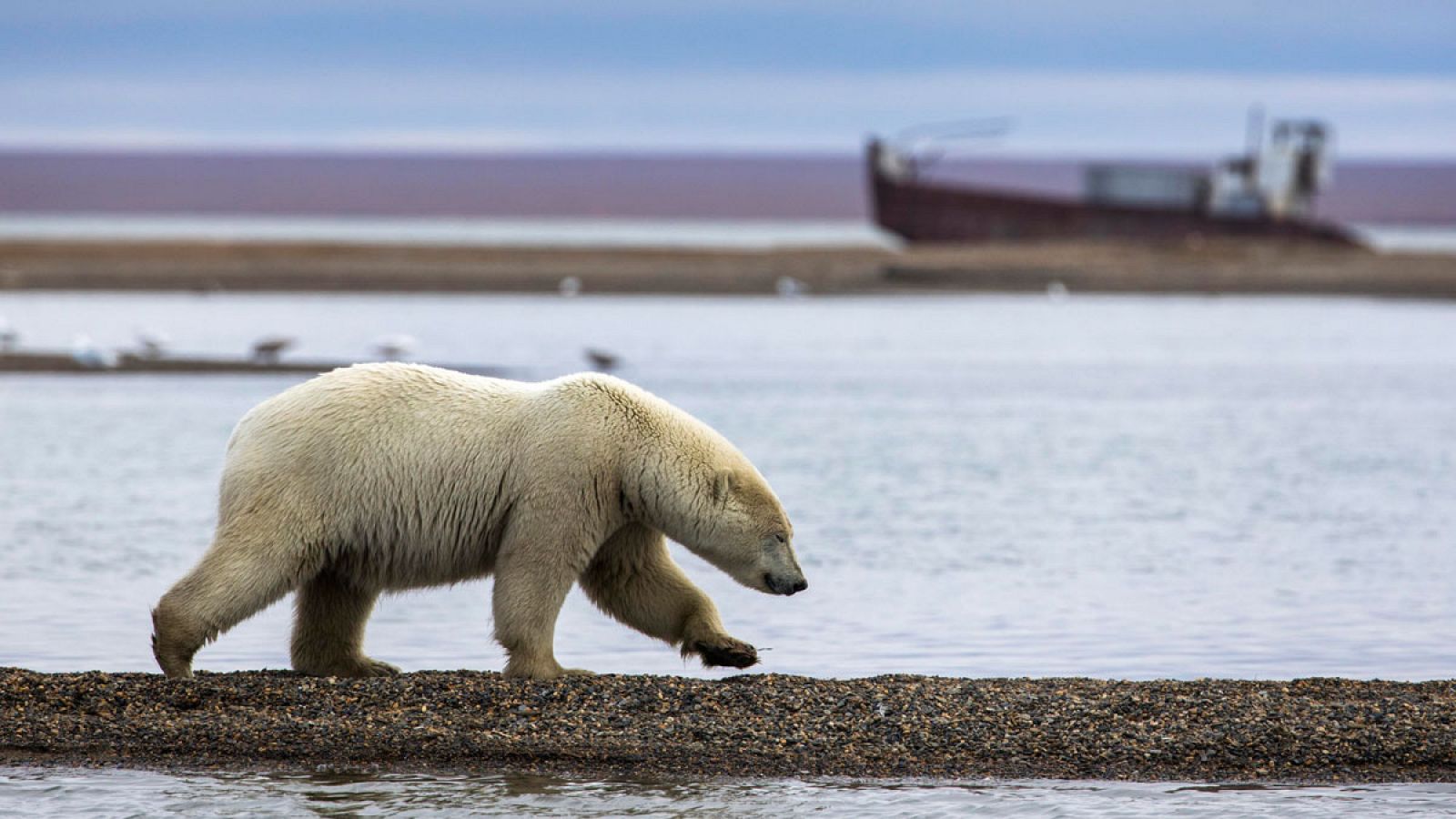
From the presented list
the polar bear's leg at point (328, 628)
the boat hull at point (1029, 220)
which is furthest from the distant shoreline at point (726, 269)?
the polar bear's leg at point (328, 628)

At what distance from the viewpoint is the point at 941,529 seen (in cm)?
1391

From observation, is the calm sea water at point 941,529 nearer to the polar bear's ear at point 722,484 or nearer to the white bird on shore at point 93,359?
the white bird on shore at point 93,359

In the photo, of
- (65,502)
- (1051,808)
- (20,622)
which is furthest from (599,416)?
(65,502)

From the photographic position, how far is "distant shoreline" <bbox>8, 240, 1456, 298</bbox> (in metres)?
48.6

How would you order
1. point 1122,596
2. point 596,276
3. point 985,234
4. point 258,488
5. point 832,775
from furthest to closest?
point 985,234 → point 596,276 → point 1122,596 → point 258,488 → point 832,775

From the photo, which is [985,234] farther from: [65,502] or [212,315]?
[65,502]

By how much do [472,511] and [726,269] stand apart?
157 feet

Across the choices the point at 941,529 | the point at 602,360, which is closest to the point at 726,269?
the point at 602,360

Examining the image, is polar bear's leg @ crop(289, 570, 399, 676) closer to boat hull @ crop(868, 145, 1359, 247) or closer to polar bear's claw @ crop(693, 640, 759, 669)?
polar bear's claw @ crop(693, 640, 759, 669)

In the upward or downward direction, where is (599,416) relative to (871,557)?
upward

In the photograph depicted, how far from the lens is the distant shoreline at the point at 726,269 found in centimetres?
4862

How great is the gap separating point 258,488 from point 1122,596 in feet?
17.9

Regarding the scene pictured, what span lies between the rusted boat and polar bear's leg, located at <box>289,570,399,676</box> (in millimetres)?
56691

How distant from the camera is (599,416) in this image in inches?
305
